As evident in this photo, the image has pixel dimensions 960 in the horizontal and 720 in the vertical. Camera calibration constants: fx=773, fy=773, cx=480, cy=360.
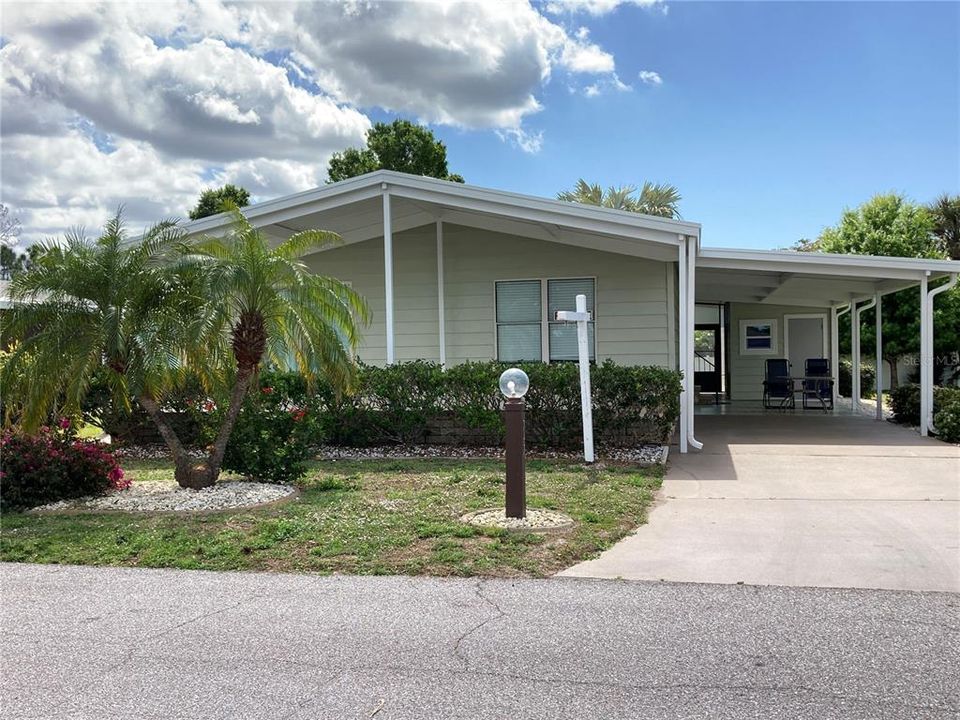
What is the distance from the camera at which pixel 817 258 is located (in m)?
11.4

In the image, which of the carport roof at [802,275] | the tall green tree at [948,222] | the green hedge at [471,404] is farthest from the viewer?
the tall green tree at [948,222]

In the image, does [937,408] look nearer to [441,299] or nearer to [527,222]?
[527,222]

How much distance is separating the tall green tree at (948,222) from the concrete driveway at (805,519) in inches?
735

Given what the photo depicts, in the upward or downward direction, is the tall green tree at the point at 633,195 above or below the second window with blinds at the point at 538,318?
above

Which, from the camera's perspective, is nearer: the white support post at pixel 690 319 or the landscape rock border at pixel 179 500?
the landscape rock border at pixel 179 500

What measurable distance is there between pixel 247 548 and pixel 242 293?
108 inches

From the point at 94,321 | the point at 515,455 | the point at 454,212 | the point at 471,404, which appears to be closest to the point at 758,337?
the point at 454,212

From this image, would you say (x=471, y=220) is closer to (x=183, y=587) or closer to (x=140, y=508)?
(x=140, y=508)

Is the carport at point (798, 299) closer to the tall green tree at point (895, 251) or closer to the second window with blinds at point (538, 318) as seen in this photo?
the tall green tree at point (895, 251)

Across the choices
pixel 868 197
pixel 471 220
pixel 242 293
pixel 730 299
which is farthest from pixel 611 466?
pixel 868 197

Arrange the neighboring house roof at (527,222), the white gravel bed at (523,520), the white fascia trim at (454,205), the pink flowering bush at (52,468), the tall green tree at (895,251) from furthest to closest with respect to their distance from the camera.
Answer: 1. the tall green tree at (895,251)
2. the neighboring house roof at (527,222)
3. the white fascia trim at (454,205)
4. the pink flowering bush at (52,468)
5. the white gravel bed at (523,520)

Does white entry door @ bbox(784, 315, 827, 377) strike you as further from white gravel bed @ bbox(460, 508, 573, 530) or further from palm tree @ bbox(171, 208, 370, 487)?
white gravel bed @ bbox(460, 508, 573, 530)

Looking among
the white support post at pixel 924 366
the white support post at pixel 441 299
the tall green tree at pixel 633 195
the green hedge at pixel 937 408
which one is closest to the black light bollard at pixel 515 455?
the white support post at pixel 441 299

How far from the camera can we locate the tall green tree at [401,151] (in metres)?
31.1
